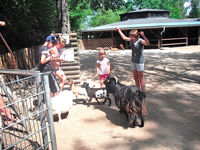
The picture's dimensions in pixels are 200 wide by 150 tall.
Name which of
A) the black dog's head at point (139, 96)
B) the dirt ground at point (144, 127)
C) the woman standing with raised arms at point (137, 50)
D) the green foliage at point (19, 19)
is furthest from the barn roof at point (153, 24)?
the black dog's head at point (139, 96)

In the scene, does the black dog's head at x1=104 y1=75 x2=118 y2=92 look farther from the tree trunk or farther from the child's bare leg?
the tree trunk

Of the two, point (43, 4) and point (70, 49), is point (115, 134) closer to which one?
point (70, 49)

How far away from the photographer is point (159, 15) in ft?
103

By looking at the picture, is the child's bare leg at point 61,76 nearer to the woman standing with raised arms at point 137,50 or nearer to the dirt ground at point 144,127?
the dirt ground at point 144,127

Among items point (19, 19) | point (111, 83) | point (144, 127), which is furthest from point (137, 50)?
point (19, 19)

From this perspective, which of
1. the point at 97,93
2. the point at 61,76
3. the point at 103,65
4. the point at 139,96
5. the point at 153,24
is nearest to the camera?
the point at 139,96

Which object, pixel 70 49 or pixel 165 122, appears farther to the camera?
pixel 70 49

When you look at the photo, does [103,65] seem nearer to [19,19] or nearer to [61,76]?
[61,76]

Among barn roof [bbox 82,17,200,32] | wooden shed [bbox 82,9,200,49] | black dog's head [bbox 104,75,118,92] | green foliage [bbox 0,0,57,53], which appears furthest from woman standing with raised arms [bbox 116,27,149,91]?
wooden shed [bbox 82,9,200,49]

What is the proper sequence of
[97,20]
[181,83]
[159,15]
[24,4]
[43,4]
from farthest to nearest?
[97,20]
[159,15]
[43,4]
[24,4]
[181,83]

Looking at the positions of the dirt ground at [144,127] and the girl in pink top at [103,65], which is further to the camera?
the girl in pink top at [103,65]

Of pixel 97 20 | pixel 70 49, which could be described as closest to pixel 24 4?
pixel 70 49

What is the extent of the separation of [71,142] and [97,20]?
5816 cm

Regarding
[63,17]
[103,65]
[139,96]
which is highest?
[63,17]
